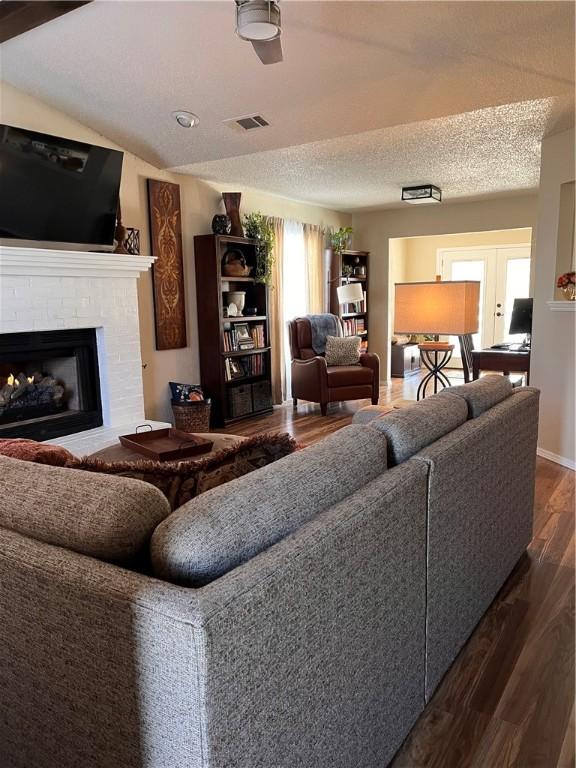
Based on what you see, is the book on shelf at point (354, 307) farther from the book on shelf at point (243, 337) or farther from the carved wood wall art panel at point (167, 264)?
the carved wood wall art panel at point (167, 264)

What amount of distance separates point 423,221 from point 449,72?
439 cm

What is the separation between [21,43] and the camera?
9.72 ft

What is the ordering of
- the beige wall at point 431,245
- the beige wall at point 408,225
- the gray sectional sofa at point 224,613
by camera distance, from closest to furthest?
the gray sectional sofa at point 224,613 → the beige wall at point 408,225 → the beige wall at point 431,245

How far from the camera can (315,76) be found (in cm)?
305

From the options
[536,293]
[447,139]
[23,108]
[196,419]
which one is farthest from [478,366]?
[23,108]

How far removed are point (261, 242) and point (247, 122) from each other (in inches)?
73.6

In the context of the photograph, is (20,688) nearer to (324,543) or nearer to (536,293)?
(324,543)

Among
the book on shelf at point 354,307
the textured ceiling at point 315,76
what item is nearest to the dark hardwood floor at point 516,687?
the textured ceiling at point 315,76

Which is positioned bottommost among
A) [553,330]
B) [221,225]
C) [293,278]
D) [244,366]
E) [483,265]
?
[244,366]

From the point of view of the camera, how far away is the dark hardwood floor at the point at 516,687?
1497 millimetres

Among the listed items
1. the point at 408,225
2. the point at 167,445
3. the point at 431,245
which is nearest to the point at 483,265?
the point at 431,245

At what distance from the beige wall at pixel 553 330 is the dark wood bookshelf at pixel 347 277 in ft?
10.8

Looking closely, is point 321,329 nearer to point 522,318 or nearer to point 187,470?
point 522,318

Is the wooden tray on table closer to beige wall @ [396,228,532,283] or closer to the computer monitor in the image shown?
the computer monitor
